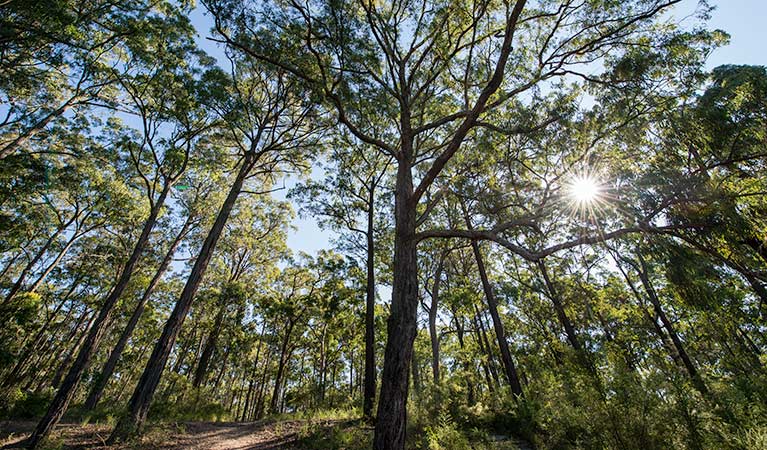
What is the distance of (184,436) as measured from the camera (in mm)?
7363

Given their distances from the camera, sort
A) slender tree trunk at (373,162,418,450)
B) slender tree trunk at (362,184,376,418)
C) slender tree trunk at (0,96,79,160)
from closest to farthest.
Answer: slender tree trunk at (373,162,418,450) → slender tree trunk at (362,184,376,418) → slender tree trunk at (0,96,79,160)

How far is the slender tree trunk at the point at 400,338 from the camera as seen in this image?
444 centimetres

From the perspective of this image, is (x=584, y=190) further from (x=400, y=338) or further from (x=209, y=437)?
(x=209, y=437)

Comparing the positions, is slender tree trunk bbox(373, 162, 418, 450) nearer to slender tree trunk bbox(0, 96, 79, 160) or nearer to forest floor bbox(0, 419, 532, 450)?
forest floor bbox(0, 419, 532, 450)

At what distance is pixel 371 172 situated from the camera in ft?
42.7

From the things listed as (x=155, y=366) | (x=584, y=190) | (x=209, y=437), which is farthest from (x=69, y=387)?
(x=584, y=190)

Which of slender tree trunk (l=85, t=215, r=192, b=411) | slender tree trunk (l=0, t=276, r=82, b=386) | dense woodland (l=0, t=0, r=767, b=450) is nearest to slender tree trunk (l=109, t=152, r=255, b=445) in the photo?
dense woodland (l=0, t=0, r=767, b=450)

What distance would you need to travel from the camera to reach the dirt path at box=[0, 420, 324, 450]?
6148mm

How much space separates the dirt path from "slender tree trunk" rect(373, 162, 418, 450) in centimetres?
375

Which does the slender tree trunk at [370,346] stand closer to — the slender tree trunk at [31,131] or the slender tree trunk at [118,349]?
the slender tree trunk at [118,349]

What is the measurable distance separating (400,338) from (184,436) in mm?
6586

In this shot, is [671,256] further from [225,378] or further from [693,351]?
[225,378]

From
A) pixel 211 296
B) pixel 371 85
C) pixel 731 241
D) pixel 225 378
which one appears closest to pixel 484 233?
pixel 731 241

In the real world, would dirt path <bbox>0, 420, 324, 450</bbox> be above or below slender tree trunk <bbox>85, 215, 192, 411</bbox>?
below
